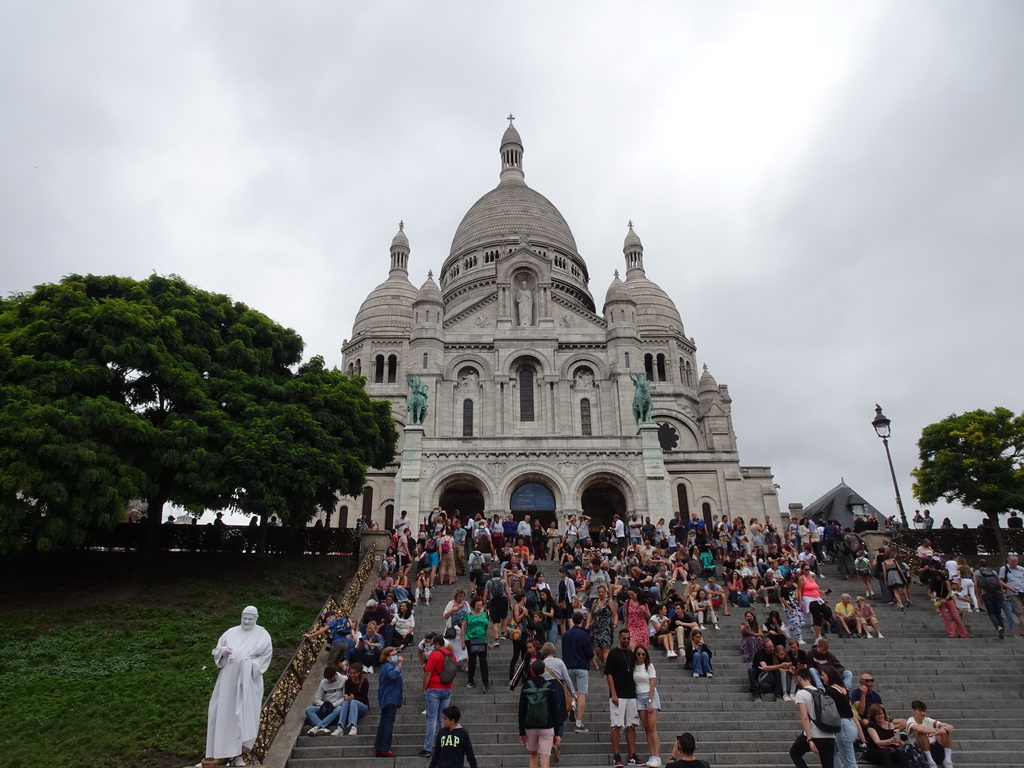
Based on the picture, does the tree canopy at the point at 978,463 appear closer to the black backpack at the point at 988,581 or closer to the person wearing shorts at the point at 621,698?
the black backpack at the point at 988,581

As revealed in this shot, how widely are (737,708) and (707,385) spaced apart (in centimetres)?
3655

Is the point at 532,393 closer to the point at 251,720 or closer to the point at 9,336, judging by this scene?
the point at 9,336

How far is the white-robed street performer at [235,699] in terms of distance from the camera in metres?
9.05

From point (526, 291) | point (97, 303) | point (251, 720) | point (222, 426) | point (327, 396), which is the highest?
point (526, 291)

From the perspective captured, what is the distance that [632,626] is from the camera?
12.5 m

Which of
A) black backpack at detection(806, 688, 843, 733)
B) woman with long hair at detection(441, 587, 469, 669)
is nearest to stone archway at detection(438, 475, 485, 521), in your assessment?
woman with long hair at detection(441, 587, 469, 669)

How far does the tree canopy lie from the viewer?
28.5m

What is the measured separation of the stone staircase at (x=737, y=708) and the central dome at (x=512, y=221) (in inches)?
1697

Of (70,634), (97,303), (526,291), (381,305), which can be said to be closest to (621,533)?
(70,634)

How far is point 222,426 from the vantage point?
63.8 feet

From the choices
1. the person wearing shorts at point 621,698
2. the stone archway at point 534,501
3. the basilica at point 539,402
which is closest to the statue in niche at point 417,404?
the basilica at point 539,402

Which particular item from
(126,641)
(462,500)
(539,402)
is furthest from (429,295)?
(126,641)

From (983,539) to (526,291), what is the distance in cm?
2418

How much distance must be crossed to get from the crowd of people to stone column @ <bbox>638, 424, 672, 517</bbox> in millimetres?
6424
